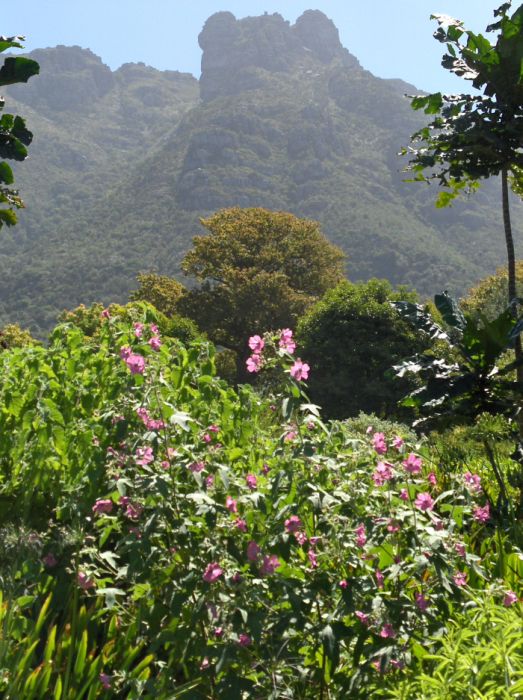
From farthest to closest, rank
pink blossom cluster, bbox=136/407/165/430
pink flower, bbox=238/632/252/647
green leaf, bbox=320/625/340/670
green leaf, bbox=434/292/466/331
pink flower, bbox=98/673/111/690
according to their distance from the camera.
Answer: green leaf, bbox=434/292/466/331 → pink blossom cluster, bbox=136/407/165/430 → pink flower, bbox=98/673/111/690 → pink flower, bbox=238/632/252/647 → green leaf, bbox=320/625/340/670

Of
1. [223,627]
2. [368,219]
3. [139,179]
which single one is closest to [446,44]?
[223,627]

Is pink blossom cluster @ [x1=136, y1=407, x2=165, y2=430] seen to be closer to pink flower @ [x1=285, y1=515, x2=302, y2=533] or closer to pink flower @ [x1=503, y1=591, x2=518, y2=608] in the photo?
pink flower @ [x1=285, y1=515, x2=302, y2=533]

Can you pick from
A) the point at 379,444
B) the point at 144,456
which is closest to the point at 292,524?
the point at 379,444

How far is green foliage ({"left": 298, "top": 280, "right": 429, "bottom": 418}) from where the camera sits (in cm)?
1719

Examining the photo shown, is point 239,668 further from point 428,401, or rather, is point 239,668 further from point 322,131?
point 322,131

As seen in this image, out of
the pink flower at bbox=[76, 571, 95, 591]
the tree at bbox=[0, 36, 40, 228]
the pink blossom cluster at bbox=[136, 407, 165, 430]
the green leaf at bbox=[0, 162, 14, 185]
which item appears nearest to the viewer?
the pink flower at bbox=[76, 571, 95, 591]

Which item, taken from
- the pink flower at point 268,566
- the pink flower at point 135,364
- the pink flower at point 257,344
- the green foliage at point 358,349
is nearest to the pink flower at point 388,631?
the pink flower at point 268,566

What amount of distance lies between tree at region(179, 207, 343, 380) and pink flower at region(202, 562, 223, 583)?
2386 cm

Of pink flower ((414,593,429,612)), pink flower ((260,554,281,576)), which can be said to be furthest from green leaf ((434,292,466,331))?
pink flower ((260,554,281,576))

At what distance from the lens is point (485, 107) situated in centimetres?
534

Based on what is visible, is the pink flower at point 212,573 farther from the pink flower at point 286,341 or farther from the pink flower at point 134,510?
the pink flower at point 286,341

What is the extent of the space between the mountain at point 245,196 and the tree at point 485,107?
7025cm

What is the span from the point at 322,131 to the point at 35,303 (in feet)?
229

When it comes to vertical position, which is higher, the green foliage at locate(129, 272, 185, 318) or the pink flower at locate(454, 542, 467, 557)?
the green foliage at locate(129, 272, 185, 318)
